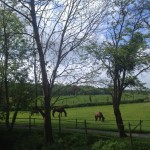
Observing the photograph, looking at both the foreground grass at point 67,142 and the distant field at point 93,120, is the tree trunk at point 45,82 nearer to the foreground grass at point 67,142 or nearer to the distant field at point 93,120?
the foreground grass at point 67,142

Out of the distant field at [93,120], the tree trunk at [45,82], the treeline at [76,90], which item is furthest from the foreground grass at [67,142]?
the treeline at [76,90]

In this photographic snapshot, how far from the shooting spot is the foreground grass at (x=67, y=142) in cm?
2131

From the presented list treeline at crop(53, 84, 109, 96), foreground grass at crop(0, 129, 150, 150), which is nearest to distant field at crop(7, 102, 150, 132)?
foreground grass at crop(0, 129, 150, 150)

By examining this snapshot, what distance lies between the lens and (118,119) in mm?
24281

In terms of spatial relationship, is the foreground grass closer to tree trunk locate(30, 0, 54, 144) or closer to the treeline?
tree trunk locate(30, 0, 54, 144)

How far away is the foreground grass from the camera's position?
21312mm

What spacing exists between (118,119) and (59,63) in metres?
5.54

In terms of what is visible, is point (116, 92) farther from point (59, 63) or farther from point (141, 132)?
point (141, 132)

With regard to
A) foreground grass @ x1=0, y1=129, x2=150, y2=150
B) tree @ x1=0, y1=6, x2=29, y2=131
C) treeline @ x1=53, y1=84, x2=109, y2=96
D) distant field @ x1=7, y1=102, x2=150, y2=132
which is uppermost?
tree @ x1=0, y1=6, x2=29, y2=131

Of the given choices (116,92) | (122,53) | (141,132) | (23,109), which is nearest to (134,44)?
(122,53)

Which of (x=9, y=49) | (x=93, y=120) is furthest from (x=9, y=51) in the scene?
(x=93, y=120)

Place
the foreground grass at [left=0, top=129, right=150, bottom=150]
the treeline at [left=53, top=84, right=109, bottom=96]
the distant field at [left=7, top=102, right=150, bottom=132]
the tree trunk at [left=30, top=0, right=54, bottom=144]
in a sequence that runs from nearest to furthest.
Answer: the foreground grass at [left=0, top=129, right=150, bottom=150] → the tree trunk at [left=30, top=0, right=54, bottom=144] → the treeline at [left=53, top=84, right=109, bottom=96] → the distant field at [left=7, top=102, right=150, bottom=132]

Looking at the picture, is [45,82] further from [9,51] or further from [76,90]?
[9,51]

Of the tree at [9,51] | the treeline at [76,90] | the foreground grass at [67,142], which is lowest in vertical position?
the foreground grass at [67,142]
